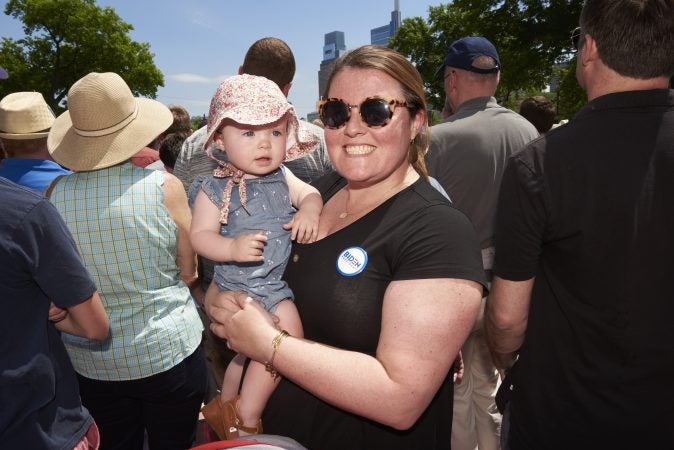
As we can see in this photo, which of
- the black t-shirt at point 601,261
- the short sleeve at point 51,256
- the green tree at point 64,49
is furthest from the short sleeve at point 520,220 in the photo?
the green tree at point 64,49

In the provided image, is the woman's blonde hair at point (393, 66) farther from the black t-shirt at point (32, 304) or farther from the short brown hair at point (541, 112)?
the short brown hair at point (541, 112)

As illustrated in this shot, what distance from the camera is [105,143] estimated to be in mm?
2629

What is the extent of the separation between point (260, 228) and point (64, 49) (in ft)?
147

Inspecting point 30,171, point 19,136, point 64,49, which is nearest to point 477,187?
point 30,171

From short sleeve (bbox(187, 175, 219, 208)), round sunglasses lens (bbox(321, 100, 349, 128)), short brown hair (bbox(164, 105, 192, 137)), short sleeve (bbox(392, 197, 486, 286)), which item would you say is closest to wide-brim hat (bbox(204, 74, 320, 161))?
short sleeve (bbox(187, 175, 219, 208))

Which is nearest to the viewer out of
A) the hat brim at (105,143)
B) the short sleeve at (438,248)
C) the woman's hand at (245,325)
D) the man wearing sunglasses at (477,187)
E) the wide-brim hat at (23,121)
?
the short sleeve at (438,248)

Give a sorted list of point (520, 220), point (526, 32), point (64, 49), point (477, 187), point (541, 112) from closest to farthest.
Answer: point (520, 220) < point (477, 187) < point (541, 112) < point (526, 32) < point (64, 49)

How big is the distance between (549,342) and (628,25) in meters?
1.22

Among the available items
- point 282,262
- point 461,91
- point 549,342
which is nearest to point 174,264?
point 282,262

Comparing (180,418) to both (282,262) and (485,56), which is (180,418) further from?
(485,56)

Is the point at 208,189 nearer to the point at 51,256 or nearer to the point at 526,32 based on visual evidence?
the point at 51,256

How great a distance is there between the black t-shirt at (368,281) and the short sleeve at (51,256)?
841 millimetres

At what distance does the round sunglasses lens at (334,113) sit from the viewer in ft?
6.15

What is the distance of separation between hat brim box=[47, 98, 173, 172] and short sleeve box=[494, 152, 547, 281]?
74.1 inches
